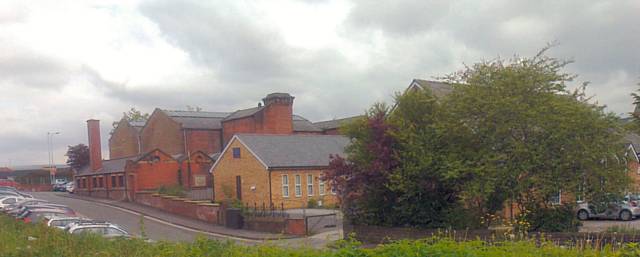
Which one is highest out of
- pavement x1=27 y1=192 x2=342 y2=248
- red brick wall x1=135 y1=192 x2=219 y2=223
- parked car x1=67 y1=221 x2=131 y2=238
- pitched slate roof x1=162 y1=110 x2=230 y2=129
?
pitched slate roof x1=162 y1=110 x2=230 y2=129

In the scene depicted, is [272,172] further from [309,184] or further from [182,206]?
[182,206]

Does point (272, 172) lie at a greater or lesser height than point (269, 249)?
lesser

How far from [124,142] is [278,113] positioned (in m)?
25.8

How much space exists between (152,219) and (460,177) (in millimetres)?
24608

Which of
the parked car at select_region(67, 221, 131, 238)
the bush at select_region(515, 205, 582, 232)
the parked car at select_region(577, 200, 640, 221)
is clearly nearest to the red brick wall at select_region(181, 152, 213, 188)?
the parked car at select_region(577, 200, 640, 221)

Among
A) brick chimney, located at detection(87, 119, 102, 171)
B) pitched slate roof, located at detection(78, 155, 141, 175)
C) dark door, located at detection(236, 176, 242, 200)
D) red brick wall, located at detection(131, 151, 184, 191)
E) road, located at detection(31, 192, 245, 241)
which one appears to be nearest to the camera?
road, located at detection(31, 192, 245, 241)

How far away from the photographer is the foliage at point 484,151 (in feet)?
73.3

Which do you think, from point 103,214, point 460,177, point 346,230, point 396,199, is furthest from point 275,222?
point 103,214

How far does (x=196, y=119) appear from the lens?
70.8m

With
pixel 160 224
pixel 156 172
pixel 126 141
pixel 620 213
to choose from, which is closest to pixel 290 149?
pixel 160 224

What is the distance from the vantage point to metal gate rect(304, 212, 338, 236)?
3225cm

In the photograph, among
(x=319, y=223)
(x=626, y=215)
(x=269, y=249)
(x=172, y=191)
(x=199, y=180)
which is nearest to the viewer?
(x=269, y=249)

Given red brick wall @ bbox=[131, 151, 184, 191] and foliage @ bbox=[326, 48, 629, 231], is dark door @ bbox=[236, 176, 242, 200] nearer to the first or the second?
red brick wall @ bbox=[131, 151, 184, 191]

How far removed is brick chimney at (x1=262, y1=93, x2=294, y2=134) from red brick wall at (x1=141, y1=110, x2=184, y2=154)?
9.28 metres
